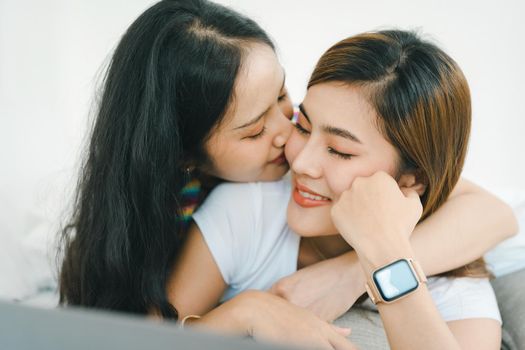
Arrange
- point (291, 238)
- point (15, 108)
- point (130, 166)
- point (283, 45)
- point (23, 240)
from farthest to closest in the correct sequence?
point (283, 45), point (15, 108), point (23, 240), point (291, 238), point (130, 166)

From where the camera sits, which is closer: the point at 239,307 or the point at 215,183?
the point at 239,307

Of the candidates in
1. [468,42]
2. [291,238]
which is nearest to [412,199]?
[291,238]

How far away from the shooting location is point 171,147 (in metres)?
1.28

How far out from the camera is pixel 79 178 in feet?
4.83

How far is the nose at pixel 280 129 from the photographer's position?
1.34m

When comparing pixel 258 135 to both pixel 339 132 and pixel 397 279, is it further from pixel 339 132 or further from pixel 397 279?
pixel 397 279

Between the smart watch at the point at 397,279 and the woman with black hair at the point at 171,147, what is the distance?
16 cm

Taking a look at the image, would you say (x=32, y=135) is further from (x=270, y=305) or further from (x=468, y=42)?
(x=468, y=42)

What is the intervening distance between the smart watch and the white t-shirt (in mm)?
310

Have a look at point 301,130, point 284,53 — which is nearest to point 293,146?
point 301,130

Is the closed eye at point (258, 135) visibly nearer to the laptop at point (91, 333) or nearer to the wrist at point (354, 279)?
the wrist at point (354, 279)

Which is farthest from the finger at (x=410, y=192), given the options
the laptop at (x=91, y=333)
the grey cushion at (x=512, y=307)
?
the laptop at (x=91, y=333)

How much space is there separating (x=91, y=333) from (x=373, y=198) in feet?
2.90

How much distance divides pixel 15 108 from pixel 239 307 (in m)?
1.91
